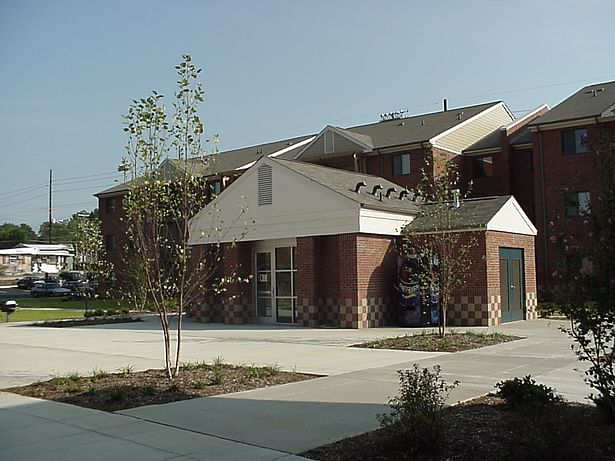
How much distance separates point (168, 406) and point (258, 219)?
16.9 m

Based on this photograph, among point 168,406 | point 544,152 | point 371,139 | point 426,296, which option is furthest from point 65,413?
point 371,139

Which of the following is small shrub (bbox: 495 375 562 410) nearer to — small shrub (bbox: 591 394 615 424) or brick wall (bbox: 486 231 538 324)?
small shrub (bbox: 591 394 615 424)

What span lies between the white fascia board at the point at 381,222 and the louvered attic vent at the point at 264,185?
415cm

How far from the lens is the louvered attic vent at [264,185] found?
26.3m

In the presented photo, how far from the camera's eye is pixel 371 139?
42.9 m

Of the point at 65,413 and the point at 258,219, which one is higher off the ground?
the point at 258,219

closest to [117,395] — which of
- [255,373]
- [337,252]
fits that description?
[255,373]

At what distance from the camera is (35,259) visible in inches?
4732

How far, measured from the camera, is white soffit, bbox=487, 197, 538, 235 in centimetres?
2416

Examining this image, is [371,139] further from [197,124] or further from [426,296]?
[197,124]

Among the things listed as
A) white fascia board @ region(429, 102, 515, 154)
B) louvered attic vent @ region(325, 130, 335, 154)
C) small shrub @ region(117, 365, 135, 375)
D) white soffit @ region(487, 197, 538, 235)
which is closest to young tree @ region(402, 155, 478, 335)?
white soffit @ region(487, 197, 538, 235)

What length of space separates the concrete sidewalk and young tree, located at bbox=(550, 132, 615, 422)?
2603mm

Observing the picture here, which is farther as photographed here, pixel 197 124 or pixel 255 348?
pixel 255 348

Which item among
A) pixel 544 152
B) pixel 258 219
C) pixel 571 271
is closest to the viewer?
pixel 571 271
